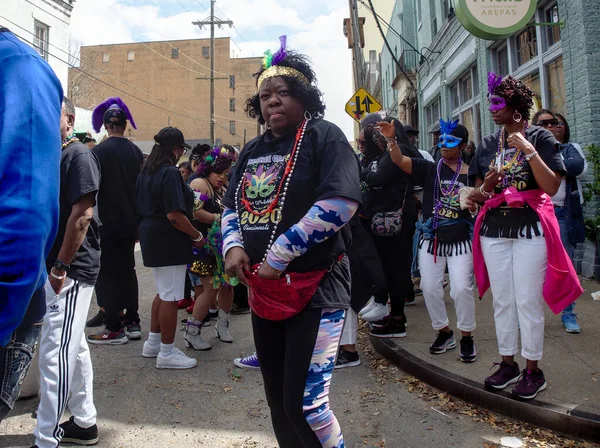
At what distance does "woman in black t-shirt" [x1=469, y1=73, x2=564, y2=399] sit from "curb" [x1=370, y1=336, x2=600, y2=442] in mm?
83

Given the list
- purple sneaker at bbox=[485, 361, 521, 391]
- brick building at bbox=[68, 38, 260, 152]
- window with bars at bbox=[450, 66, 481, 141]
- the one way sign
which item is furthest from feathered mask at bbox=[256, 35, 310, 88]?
brick building at bbox=[68, 38, 260, 152]

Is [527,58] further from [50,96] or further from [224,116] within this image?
[224,116]

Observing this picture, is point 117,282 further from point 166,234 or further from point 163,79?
point 163,79

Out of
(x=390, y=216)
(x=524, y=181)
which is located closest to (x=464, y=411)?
(x=524, y=181)

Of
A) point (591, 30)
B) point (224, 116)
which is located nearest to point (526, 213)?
point (591, 30)

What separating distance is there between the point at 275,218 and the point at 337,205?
12.0 inches

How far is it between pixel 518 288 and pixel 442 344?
1.22 m

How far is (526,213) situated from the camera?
3.23 meters

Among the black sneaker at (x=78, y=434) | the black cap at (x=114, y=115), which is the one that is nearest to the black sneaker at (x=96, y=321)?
the black cap at (x=114, y=115)

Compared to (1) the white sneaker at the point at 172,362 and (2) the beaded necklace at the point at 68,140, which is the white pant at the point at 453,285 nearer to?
(1) the white sneaker at the point at 172,362

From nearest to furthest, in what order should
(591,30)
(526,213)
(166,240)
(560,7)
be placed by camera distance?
(526,213) → (166,240) → (591,30) → (560,7)

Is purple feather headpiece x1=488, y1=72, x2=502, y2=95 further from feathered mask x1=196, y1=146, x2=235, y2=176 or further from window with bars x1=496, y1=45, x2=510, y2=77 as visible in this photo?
window with bars x1=496, y1=45, x2=510, y2=77

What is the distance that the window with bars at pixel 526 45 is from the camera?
847 centimetres

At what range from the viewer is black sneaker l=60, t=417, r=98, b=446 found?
9.96 feet
